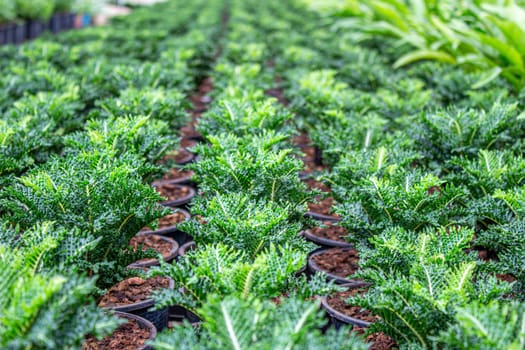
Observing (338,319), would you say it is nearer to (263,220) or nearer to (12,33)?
(263,220)

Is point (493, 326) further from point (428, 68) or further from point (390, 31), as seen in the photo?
point (390, 31)

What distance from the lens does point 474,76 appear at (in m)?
5.08

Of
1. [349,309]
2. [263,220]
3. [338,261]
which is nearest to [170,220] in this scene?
[338,261]

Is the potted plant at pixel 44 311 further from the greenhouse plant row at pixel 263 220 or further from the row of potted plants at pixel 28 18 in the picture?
the row of potted plants at pixel 28 18

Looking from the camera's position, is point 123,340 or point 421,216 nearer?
point 123,340

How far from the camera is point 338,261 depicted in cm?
337

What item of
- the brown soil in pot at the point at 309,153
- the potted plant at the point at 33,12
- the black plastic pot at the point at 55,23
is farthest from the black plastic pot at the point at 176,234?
the black plastic pot at the point at 55,23

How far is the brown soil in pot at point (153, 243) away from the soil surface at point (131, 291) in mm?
334

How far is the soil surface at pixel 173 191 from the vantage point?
4289mm

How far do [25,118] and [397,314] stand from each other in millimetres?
2381

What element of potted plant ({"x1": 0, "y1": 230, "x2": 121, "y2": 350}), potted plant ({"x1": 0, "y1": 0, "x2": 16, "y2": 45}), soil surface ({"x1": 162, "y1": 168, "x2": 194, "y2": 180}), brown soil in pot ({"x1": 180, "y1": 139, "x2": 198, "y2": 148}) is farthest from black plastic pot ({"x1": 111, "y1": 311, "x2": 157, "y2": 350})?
potted plant ({"x1": 0, "y1": 0, "x2": 16, "y2": 45})

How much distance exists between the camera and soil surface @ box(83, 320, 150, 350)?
243 cm

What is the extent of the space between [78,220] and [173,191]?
2.03 metres

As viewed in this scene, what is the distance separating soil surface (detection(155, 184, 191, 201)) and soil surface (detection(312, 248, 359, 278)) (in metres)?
1.26
